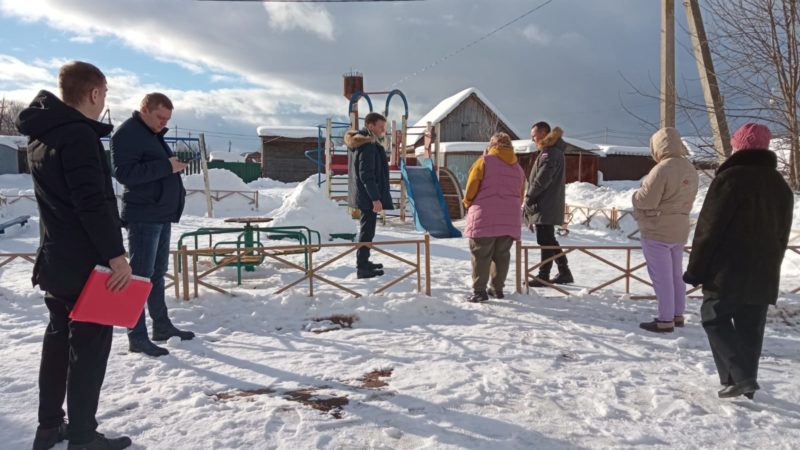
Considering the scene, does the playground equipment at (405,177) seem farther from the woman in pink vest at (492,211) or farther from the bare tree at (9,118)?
the bare tree at (9,118)

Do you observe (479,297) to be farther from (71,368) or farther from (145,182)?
(71,368)

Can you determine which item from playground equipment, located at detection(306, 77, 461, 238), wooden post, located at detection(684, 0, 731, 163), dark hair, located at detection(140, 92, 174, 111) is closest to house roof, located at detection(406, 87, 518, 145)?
playground equipment, located at detection(306, 77, 461, 238)

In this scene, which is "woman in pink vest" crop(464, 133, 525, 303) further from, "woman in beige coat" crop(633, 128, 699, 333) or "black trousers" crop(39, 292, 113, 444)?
"black trousers" crop(39, 292, 113, 444)

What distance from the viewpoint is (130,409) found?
279 centimetres

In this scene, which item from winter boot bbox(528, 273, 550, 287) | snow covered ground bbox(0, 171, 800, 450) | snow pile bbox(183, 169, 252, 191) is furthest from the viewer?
snow pile bbox(183, 169, 252, 191)

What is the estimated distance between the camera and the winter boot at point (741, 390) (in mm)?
2863

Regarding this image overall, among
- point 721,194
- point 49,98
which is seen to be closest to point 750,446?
point 721,194

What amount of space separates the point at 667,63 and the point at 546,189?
391 centimetres

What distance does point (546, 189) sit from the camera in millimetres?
5684

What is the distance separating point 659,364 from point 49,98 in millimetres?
3838

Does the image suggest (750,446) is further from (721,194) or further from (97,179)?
(97,179)

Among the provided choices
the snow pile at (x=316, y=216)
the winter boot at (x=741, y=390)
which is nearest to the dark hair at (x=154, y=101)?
the winter boot at (x=741, y=390)

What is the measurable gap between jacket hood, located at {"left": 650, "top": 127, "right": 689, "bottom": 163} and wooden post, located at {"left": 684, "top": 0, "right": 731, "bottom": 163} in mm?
3633

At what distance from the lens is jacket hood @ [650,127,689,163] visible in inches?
160
